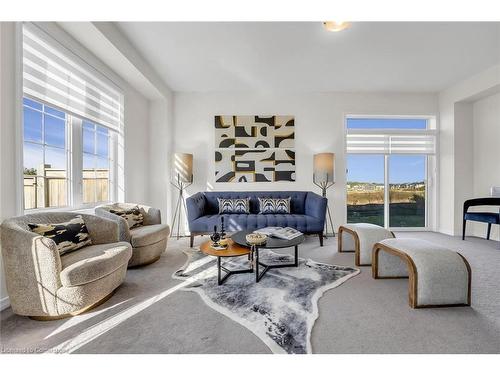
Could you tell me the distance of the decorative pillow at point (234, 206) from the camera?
389 centimetres

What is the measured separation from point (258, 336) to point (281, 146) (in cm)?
360

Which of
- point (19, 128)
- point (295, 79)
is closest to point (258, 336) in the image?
point (19, 128)

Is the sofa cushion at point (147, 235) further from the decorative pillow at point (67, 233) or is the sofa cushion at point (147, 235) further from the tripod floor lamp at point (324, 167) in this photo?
the tripod floor lamp at point (324, 167)

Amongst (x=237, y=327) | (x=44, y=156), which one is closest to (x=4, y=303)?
(x=44, y=156)

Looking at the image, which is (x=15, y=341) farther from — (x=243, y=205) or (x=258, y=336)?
(x=243, y=205)

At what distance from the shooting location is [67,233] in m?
1.88

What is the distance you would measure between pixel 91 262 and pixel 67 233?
0.47 m

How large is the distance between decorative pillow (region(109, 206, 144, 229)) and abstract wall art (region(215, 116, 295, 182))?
1756mm

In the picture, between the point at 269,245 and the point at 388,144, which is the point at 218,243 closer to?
the point at 269,245

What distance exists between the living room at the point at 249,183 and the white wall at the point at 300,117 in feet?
0.10

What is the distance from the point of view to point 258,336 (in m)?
1.42

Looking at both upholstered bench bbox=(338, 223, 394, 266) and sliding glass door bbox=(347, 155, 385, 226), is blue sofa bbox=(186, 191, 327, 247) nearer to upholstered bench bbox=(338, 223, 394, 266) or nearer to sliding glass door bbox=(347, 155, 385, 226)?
upholstered bench bbox=(338, 223, 394, 266)

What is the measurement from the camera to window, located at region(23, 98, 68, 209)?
7.20 ft

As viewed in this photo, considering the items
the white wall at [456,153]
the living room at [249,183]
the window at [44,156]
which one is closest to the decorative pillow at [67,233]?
the living room at [249,183]
